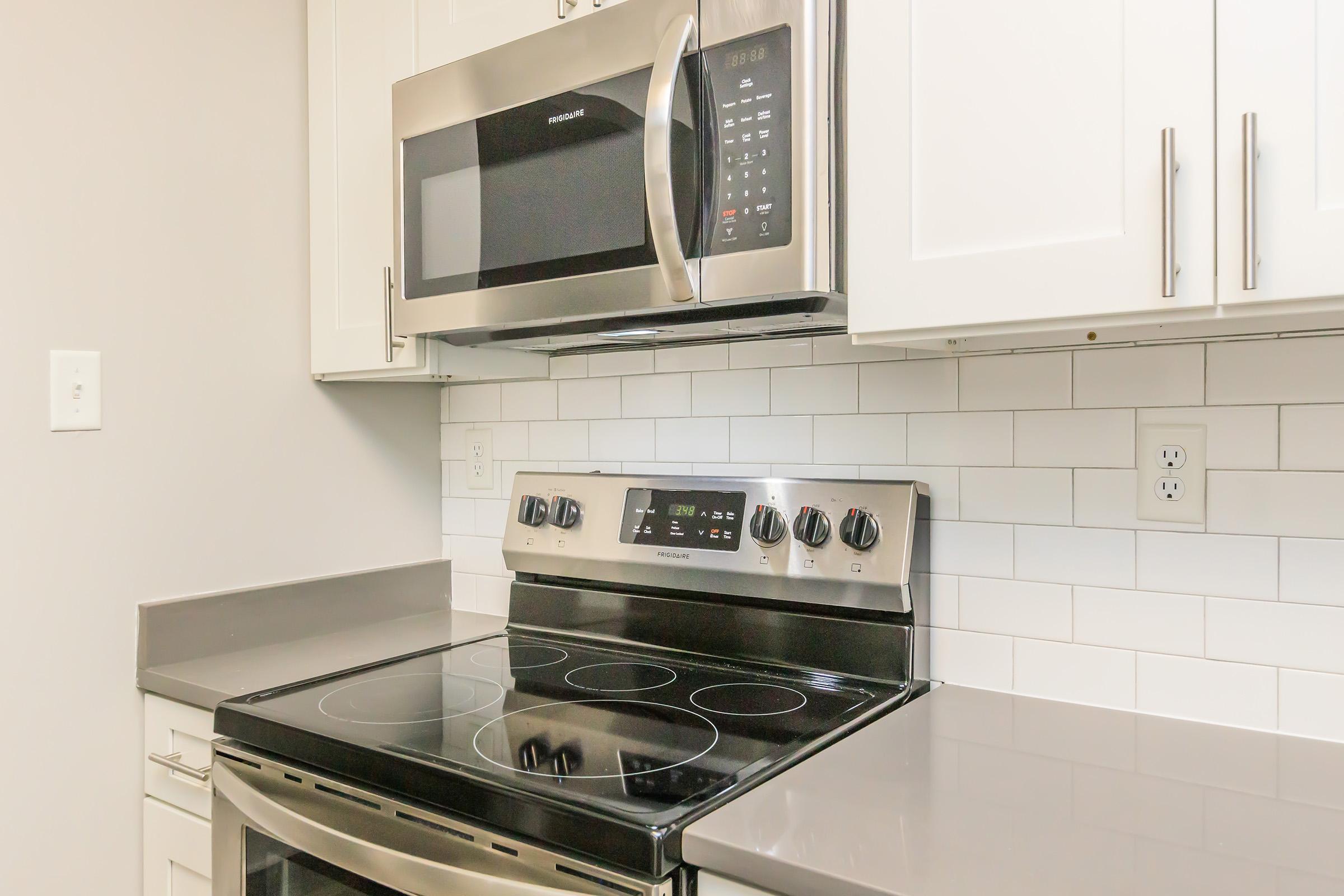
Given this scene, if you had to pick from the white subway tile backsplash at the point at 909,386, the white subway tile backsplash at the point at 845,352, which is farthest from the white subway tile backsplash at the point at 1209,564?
the white subway tile backsplash at the point at 845,352

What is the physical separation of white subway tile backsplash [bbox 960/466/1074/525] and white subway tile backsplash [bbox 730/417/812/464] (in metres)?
0.27

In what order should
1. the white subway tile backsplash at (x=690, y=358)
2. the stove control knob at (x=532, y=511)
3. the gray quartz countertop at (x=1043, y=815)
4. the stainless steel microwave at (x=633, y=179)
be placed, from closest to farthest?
the gray quartz countertop at (x=1043, y=815)
the stainless steel microwave at (x=633, y=179)
the white subway tile backsplash at (x=690, y=358)
the stove control knob at (x=532, y=511)

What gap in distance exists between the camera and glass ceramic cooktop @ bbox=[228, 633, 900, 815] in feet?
3.12

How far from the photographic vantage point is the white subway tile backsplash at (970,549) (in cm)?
127

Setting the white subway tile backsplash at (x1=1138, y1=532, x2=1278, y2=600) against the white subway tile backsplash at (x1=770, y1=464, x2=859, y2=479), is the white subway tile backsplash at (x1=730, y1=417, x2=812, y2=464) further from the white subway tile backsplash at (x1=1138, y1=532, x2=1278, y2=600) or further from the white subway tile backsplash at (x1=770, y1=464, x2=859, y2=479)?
the white subway tile backsplash at (x1=1138, y1=532, x2=1278, y2=600)

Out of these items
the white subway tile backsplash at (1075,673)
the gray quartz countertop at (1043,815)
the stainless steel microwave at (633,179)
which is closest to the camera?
the gray quartz countertop at (1043,815)

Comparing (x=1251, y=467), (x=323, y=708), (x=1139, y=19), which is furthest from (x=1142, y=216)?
(x=323, y=708)

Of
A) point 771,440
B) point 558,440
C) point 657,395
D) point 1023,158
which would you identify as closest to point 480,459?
point 558,440

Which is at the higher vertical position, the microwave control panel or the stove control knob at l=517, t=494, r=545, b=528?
the microwave control panel

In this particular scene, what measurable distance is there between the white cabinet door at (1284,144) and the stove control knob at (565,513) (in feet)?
3.56

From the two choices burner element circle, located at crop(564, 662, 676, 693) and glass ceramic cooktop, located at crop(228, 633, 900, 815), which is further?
burner element circle, located at crop(564, 662, 676, 693)

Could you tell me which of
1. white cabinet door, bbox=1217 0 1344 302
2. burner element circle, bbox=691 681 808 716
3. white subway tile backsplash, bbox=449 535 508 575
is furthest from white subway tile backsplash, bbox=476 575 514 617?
white cabinet door, bbox=1217 0 1344 302

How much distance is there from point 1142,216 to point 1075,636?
0.61 meters

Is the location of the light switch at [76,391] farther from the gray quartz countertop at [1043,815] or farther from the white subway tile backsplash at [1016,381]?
the white subway tile backsplash at [1016,381]
